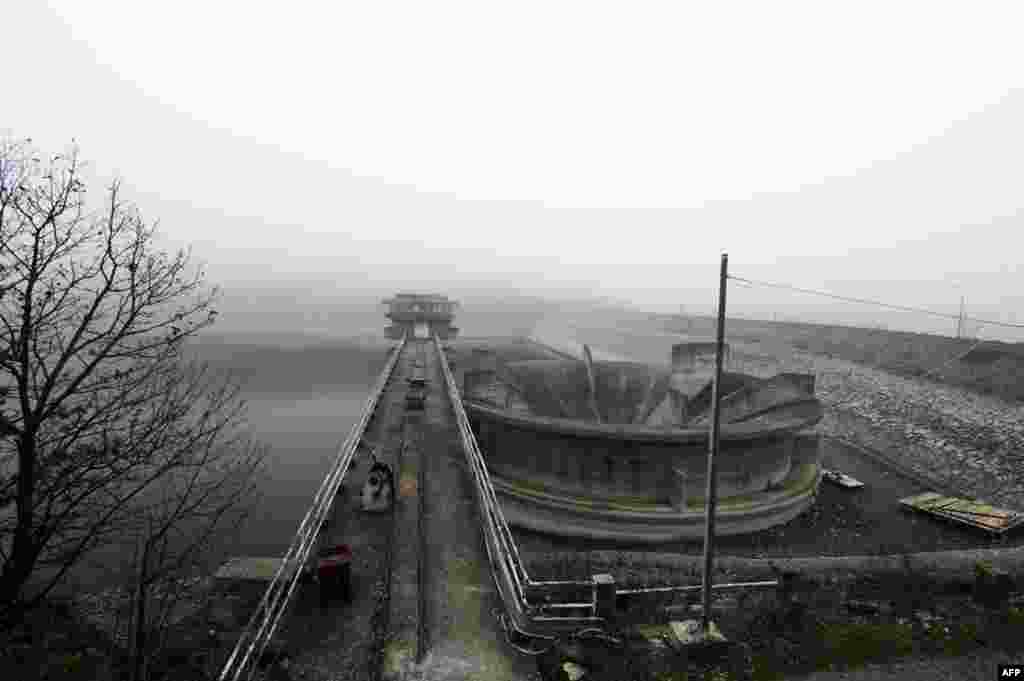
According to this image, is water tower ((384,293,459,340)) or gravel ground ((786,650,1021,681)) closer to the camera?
gravel ground ((786,650,1021,681))

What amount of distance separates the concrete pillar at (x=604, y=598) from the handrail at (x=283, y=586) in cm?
467

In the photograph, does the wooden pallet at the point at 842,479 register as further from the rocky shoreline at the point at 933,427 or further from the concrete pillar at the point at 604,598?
the concrete pillar at the point at 604,598

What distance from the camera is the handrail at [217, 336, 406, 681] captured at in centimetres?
663

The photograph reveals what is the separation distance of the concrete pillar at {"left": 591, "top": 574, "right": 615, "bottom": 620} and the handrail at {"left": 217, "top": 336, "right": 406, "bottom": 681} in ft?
15.3

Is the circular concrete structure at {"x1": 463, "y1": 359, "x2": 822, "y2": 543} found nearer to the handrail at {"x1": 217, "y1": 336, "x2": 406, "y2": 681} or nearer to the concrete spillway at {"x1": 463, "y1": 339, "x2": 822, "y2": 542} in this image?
the concrete spillway at {"x1": 463, "y1": 339, "x2": 822, "y2": 542}

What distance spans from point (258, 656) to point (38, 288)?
827 cm

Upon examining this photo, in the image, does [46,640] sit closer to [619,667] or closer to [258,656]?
[258,656]

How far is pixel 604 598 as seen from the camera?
8.20 meters

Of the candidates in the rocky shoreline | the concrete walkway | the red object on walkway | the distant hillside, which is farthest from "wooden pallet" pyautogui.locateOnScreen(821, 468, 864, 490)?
the red object on walkway

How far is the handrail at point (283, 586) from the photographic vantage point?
261 inches

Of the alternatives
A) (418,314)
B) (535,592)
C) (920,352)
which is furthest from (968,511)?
(418,314)

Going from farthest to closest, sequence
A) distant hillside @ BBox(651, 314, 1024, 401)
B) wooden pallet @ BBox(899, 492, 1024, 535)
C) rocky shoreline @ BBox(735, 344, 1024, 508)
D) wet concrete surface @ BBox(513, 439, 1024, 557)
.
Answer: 1. distant hillside @ BBox(651, 314, 1024, 401)
2. rocky shoreline @ BBox(735, 344, 1024, 508)
3. wooden pallet @ BBox(899, 492, 1024, 535)
4. wet concrete surface @ BBox(513, 439, 1024, 557)

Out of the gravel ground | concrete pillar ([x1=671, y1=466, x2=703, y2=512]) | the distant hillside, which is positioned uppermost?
the distant hillside

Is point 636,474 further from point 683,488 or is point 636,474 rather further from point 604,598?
point 604,598
